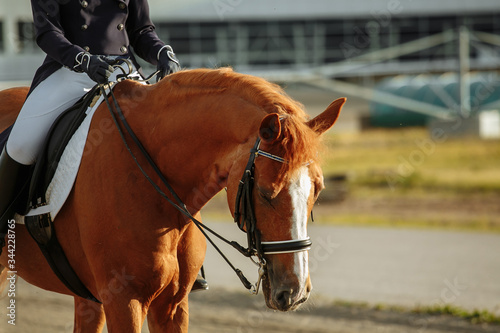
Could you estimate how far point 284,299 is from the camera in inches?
104

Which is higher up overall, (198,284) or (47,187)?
(47,187)

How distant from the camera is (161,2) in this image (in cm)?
2869

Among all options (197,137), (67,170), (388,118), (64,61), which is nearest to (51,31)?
(64,61)

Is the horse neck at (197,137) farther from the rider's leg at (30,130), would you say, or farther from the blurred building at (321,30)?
the blurred building at (321,30)

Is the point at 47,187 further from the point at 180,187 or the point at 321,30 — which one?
the point at 321,30

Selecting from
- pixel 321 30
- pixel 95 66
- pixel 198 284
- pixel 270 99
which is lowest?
pixel 198 284

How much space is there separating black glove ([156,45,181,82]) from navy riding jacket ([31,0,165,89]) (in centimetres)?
8

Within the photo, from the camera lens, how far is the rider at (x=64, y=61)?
11.2 ft

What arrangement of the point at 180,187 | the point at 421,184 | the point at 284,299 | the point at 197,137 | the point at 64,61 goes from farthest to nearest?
the point at 421,184 → the point at 64,61 → the point at 180,187 → the point at 197,137 → the point at 284,299

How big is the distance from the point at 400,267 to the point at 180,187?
6089mm

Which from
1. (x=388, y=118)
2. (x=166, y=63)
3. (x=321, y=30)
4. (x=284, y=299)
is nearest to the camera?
(x=284, y=299)

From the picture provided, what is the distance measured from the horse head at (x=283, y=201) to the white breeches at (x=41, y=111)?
128 centimetres

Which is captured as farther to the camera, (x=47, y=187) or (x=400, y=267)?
(x=400, y=267)

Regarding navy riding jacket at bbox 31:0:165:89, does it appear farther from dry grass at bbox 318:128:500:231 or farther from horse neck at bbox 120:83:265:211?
dry grass at bbox 318:128:500:231
